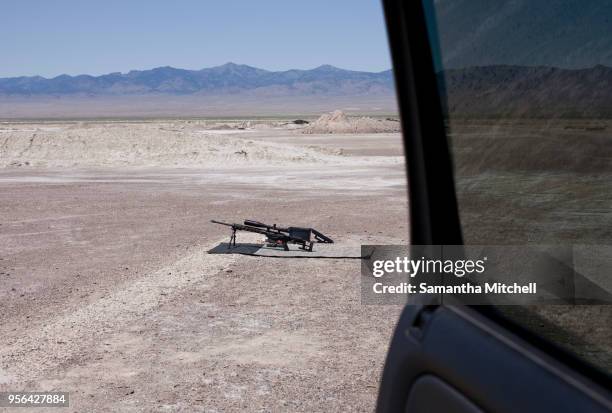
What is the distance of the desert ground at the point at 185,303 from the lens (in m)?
6.04

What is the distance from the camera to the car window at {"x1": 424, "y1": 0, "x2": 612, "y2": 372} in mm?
1010

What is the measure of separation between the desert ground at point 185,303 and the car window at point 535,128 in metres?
4.56

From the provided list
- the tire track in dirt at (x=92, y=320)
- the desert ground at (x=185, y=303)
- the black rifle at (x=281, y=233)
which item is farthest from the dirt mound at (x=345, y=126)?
the tire track in dirt at (x=92, y=320)

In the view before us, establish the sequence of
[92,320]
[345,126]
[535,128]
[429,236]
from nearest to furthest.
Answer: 1. [535,128]
2. [429,236]
3. [92,320]
4. [345,126]

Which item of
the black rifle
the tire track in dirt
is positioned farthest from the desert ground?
the black rifle

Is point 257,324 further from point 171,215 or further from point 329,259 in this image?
point 171,215

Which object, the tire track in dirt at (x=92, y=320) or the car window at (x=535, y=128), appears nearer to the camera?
the car window at (x=535, y=128)

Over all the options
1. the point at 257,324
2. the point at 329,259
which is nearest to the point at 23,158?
the point at 329,259

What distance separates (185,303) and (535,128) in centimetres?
785

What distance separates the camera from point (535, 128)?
1123mm

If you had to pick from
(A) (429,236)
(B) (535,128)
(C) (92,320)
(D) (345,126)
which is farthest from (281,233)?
(D) (345,126)

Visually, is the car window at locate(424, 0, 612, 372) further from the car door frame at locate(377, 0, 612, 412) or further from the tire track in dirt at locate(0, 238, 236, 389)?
the tire track in dirt at locate(0, 238, 236, 389)

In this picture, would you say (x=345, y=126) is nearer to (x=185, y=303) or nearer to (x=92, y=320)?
(x=185, y=303)

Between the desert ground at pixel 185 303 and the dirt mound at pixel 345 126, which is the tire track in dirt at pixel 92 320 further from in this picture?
the dirt mound at pixel 345 126
